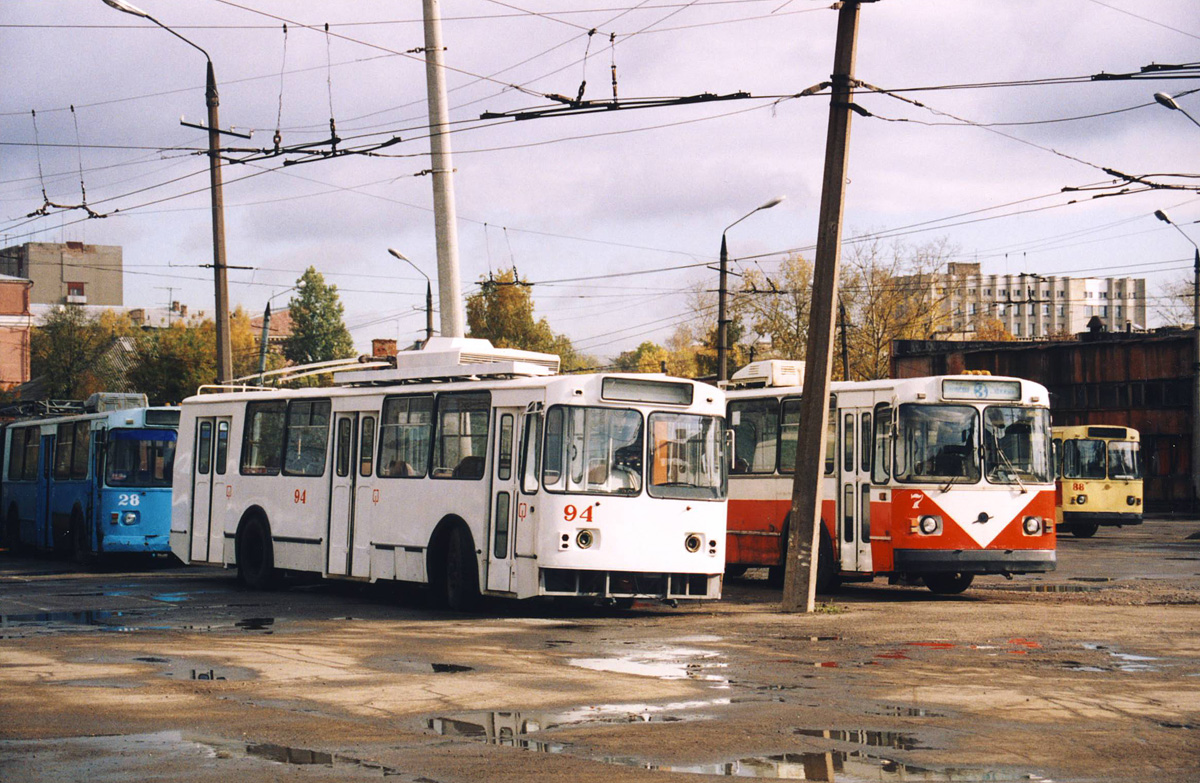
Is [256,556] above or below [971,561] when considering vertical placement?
below

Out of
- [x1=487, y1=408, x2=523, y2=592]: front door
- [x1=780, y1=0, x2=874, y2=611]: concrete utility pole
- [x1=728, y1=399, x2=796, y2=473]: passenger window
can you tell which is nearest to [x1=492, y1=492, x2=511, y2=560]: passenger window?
[x1=487, y1=408, x2=523, y2=592]: front door

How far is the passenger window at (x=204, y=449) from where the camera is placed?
23.0 m

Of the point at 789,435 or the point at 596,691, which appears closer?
the point at 596,691

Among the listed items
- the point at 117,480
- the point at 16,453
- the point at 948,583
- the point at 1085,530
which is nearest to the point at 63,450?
the point at 117,480

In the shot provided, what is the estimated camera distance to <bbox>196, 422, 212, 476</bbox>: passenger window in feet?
75.5

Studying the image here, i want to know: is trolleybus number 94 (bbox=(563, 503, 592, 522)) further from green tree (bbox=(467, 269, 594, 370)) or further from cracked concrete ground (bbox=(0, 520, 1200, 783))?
green tree (bbox=(467, 269, 594, 370))

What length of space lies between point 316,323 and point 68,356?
119 feet

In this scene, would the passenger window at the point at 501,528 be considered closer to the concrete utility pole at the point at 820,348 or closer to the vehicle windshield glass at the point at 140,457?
the concrete utility pole at the point at 820,348

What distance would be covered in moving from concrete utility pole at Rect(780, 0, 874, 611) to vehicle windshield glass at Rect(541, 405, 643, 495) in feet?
7.92

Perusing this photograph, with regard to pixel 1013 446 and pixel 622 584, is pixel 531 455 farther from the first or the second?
pixel 1013 446

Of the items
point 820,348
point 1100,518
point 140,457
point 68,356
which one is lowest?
point 1100,518

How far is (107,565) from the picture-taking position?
28125mm

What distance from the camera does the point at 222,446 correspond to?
74.5 ft

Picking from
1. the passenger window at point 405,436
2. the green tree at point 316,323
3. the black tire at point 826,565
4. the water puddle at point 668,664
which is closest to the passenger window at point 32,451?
the passenger window at point 405,436
